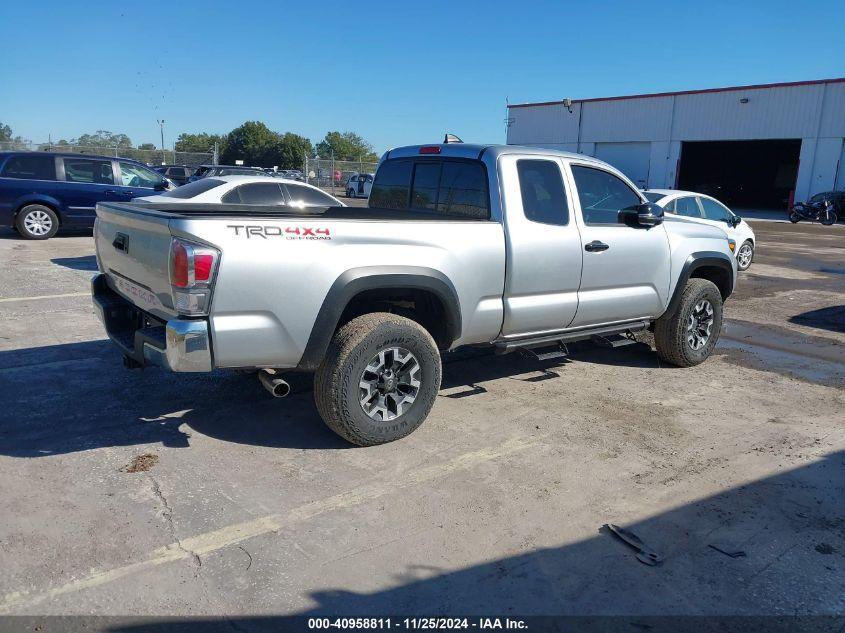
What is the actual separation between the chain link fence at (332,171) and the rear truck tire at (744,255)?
112ft

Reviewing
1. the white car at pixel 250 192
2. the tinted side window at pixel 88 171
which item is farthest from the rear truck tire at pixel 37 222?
the white car at pixel 250 192

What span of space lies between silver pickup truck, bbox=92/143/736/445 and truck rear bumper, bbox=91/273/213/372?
1 centimetres

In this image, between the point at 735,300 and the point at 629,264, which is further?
the point at 735,300

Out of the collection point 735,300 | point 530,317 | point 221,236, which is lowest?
point 735,300

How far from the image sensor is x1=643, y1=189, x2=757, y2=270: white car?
41.6ft

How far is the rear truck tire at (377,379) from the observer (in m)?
4.26

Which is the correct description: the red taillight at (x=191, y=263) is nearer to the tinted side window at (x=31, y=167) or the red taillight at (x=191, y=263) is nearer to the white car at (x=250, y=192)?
the white car at (x=250, y=192)

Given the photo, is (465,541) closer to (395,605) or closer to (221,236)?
(395,605)

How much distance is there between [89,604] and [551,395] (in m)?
3.88

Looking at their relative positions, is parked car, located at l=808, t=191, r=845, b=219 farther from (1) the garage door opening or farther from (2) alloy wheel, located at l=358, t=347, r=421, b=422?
(2) alloy wheel, located at l=358, t=347, r=421, b=422

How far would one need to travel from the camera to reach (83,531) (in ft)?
11.3

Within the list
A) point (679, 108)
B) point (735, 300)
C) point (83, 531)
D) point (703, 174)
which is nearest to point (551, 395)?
point (83, 531)

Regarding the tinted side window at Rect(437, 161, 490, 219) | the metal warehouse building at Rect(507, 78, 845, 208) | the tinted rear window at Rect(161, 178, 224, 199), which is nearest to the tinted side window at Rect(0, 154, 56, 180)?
the tinted rear window at Rect(161, 178, 224, 199)

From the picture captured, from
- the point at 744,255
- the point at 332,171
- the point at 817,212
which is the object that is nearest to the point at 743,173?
the point at 817,212
